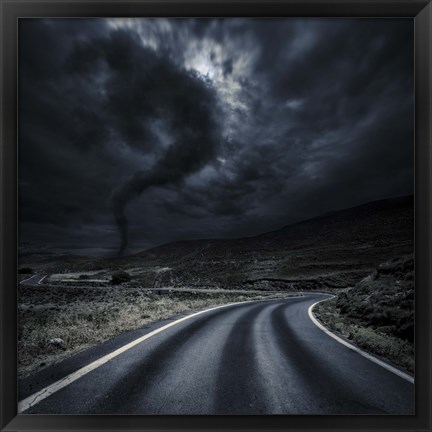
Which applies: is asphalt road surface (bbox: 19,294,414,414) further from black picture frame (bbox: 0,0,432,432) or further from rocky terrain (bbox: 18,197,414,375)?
rocky terrain (bbox: 18,197,414,375)

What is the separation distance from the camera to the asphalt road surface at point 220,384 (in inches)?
103

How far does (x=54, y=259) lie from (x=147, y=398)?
218 m

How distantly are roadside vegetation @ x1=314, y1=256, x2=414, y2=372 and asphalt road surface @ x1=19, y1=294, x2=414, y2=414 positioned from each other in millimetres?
574

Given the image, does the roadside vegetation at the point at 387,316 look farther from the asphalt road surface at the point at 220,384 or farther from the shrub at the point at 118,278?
the shrub at the point at 118,278

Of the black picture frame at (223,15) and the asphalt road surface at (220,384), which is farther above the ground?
the black picture frame at (223,15)

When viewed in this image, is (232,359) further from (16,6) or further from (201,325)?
(16,6)

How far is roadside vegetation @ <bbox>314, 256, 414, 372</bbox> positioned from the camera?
4152 millimetres

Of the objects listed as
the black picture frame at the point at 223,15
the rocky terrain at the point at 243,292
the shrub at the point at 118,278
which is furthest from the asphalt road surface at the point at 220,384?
the shrub at the point at 118,278

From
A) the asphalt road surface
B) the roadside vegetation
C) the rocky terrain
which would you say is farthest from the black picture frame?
the roadside vegetation

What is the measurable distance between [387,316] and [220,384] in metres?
4.97

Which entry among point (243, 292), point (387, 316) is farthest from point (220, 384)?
point (243, 292)

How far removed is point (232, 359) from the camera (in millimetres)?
3846

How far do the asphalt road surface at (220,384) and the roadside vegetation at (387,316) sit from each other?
1.88ft
